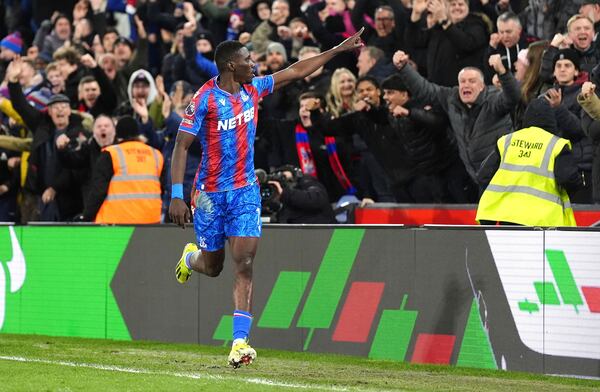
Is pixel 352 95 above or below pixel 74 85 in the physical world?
above

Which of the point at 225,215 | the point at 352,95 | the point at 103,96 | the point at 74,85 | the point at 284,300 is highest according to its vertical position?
the point at 352,95

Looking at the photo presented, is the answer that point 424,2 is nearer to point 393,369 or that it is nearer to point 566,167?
point 566,167

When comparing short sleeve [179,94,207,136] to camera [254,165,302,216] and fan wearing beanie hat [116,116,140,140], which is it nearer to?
camera [254,165,302,216]

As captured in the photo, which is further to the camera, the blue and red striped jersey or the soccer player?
the blue and red striped jersey

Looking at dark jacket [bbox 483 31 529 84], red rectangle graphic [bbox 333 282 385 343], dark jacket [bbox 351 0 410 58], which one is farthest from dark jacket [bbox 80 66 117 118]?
red rectangle graphic [bbox 333 282 385 343]

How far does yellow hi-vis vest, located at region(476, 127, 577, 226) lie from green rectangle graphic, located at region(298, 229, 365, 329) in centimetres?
121

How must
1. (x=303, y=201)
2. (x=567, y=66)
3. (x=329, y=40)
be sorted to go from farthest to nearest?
(x=329, y=40)
(x=303, y=201)
(x=567, y=66)

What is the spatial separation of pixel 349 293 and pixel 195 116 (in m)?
2.48

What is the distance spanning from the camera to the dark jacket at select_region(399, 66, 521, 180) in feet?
42.0

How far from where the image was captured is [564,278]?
10.1 meters

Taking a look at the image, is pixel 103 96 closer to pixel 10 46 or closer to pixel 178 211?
pixel 10 46

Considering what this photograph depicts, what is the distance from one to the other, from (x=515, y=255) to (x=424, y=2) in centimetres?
540

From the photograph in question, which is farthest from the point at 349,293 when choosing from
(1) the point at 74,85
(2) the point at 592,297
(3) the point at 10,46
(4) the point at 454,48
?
(3) the point at 10,46

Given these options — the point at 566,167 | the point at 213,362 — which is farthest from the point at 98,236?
the point at 566,167
